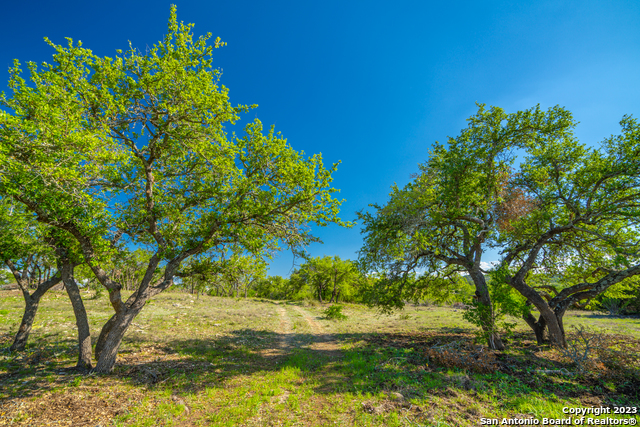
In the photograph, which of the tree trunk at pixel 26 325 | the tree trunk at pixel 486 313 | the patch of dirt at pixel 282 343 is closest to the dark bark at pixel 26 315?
the tree trunk at pixel 26 325

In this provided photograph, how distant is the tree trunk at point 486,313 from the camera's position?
11383 mm

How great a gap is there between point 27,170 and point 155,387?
7691 mm

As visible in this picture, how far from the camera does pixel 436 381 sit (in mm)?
8305

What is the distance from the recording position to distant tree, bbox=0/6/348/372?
6.66m

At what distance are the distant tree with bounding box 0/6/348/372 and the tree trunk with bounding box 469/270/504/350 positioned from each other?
9066mm

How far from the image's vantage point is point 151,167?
9492mm

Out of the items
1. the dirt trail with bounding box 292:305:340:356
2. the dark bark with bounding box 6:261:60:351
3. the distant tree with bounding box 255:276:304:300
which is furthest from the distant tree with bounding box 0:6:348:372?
the distant tree with bounding box 255:276:304:300

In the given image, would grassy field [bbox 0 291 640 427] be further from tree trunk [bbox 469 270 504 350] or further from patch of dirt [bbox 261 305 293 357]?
tree trunk [bbox 469 270 504 350]

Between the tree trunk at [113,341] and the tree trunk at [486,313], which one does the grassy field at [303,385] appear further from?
the tree trunk at [486,313]

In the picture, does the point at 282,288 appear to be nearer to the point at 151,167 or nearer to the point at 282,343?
the point at 282,343

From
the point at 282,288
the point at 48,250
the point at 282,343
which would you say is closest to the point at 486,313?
the point at 282,343


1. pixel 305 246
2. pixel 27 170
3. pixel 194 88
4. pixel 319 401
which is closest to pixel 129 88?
pixel 194 88

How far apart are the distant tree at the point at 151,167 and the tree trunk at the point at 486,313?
9066mm

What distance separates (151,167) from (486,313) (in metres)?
16.7
